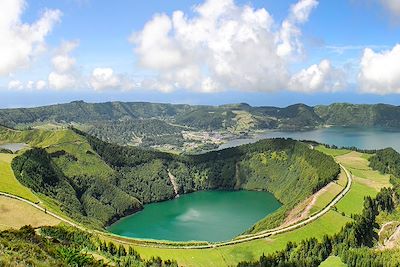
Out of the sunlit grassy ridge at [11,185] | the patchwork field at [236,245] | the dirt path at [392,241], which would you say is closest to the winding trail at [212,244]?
the patchwork field at [236,245]

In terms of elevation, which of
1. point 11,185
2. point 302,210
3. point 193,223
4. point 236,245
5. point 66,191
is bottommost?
point 193,223

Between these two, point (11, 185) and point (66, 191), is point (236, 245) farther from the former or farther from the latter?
point (66, 191)

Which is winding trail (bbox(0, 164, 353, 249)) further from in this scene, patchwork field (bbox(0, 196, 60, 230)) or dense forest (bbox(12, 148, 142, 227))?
dense forest (bbox(12, 148, 142, 227))

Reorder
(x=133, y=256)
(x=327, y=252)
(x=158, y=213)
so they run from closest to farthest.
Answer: (x=133, y=256), (x=327, y=252), (x=158, y=213)

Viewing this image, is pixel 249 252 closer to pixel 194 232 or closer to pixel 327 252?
pixel 327 252

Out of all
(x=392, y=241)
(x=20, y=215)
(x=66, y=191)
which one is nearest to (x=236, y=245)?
(x=392, y=241)

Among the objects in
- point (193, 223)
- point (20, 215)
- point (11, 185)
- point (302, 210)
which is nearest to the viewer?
point (20, 215)

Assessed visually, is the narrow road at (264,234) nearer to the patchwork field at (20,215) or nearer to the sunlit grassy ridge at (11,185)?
the patchwork field at (20,215)

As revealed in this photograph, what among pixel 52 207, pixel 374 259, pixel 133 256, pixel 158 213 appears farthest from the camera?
pixel 158 213

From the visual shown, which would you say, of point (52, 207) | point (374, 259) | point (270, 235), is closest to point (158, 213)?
point (52, 207)
